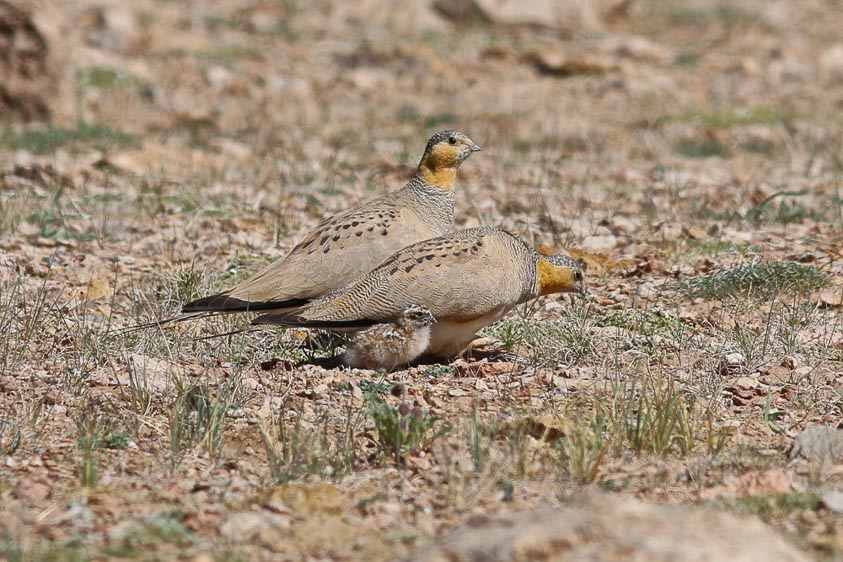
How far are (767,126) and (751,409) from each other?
843cm

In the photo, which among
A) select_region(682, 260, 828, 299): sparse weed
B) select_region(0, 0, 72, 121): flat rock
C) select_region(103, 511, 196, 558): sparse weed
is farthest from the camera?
select_region(0, 0, 72, 121): flat rock

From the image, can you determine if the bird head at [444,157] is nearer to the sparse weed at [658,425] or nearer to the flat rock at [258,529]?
the sparse weed at [658,425]

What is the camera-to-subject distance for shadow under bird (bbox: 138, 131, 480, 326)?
6.36 meters

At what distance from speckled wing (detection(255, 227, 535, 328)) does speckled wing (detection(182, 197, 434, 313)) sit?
0.34 m

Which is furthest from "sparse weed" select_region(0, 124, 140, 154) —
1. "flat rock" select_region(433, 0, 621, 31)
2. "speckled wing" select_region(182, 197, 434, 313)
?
"flat rock" select_region(433, 0, 621, 31)

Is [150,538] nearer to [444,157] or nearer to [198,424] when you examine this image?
[198,424]

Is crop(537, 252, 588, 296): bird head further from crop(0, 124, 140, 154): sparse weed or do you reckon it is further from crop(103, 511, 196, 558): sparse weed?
crop(0, 124, 140, 154): sparse weed

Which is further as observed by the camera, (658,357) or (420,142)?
(420,142)

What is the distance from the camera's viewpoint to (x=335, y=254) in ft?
21.6

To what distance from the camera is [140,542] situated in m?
3.84

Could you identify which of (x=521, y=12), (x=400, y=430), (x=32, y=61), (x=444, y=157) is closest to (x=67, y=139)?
(x=32, y=61)

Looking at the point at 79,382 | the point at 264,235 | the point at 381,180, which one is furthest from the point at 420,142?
the point at 79,382

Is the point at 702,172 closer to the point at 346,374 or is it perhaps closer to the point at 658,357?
the point at 658,357

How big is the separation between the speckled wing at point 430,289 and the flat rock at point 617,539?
8.41ft
